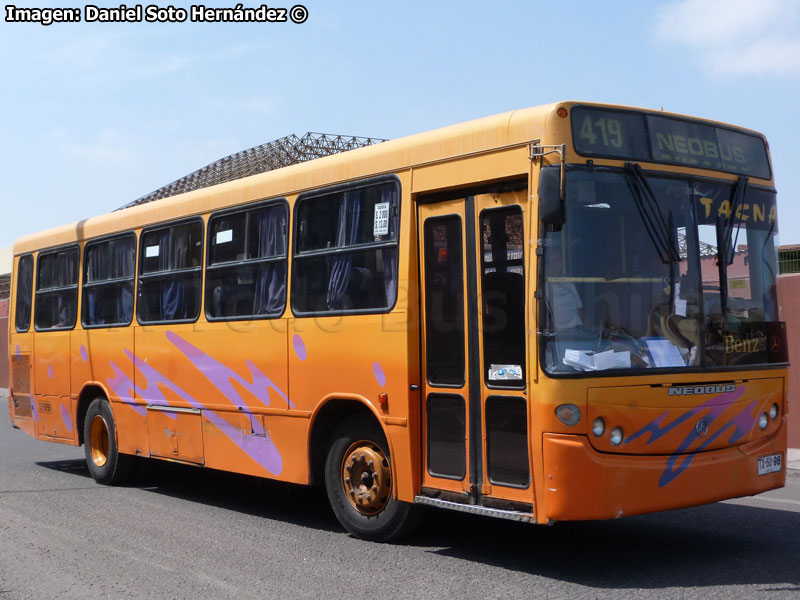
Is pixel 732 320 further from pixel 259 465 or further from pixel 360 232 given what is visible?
pixel 259 465

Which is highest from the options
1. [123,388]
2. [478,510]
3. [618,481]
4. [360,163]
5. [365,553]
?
[360,163]

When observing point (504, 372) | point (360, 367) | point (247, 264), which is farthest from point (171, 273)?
point (504, 372)

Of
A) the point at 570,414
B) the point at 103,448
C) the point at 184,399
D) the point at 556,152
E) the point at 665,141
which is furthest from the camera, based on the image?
the point at 103,448

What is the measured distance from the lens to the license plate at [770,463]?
6996 mm

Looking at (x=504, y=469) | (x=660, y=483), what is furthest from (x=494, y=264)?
(x=660, y=483)

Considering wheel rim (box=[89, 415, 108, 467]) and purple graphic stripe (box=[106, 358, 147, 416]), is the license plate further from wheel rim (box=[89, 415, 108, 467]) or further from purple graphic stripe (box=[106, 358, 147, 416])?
wheel rim (box=[89, 415, 108, 467])

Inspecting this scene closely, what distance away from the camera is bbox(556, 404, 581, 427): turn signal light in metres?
6.20

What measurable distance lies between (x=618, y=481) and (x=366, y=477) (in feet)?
7.56

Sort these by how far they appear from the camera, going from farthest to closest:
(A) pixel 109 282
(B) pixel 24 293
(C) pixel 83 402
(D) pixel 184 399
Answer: (B) pixel 24 293, (C) pixel 83 402, (A) pixel 109 282, (D) pixel 184 399

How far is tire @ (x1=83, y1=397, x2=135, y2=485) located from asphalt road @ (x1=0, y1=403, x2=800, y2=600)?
1.17 metres

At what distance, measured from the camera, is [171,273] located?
34.6 ft

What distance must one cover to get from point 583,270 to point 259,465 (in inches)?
156

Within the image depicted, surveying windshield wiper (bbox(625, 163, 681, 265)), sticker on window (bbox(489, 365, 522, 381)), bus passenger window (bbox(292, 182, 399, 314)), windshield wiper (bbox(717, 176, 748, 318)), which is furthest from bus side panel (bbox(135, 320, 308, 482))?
windshield wiper (bbox(717, 176, 748, 318))

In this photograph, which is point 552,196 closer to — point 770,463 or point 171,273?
point 770,463
